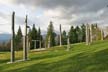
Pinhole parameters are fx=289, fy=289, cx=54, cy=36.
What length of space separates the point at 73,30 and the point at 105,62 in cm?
10224

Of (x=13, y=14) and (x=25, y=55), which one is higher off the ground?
(x=13, y=14)

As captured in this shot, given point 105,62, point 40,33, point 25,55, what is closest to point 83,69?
point 105,62

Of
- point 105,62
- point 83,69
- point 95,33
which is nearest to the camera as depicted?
point 83,69

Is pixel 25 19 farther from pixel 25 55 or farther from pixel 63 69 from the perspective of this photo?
pixel 63 69

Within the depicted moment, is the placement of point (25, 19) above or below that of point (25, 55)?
above

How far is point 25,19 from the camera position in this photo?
2919 centimetres

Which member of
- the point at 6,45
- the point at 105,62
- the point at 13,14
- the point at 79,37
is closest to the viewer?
the point at 105,62

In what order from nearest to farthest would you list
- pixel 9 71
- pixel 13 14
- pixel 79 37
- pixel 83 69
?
pixel 83 69, pixel 9 71, pixel 13 14, pixel 79 37

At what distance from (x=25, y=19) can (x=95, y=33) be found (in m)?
49.7

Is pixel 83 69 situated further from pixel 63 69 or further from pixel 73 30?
pixel 73 30

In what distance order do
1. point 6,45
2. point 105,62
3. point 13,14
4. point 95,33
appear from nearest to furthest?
1. point 105,62
2. point 13,14
3. point 95,33
4. point 6,45

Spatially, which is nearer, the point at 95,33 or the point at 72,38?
the point at 95,33

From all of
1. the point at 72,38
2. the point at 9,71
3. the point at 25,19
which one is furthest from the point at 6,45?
the point at 9,71

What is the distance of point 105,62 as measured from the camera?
18.6 metres
